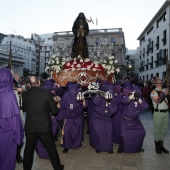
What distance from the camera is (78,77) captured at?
9.84 meters

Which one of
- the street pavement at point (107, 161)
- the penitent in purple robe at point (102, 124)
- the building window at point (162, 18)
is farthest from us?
the building window at point (162, 18)

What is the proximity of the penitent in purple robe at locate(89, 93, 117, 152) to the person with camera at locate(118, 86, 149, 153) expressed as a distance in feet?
1.11

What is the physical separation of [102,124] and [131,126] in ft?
2.65

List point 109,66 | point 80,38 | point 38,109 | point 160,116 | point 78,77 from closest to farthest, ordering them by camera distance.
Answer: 1. point 38,109
2. point 160,116
3. point 78,77
4. point 109,66
5. point 80,38

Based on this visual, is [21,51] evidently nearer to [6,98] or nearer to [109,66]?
[109,66]

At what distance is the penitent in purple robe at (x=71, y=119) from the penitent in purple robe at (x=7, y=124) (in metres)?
2.44

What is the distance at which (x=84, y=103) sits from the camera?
7.05 m

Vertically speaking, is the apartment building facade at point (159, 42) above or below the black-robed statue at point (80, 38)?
above

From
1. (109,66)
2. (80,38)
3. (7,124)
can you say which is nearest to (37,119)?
(7,124)

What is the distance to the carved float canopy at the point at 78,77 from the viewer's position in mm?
9812

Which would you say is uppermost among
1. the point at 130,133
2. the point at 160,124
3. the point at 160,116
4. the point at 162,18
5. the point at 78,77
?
the point at 162,18

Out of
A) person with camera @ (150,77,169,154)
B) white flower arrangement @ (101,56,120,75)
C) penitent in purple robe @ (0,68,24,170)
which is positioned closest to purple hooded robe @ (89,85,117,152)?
person with camera @ (150,77,169,154)

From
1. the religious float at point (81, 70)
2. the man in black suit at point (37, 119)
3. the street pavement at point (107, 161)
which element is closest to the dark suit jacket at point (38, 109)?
the man in black suit at point (37, 119)

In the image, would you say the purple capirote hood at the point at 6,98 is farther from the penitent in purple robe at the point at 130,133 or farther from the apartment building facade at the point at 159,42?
the apartment building facade at the point at 159,42
